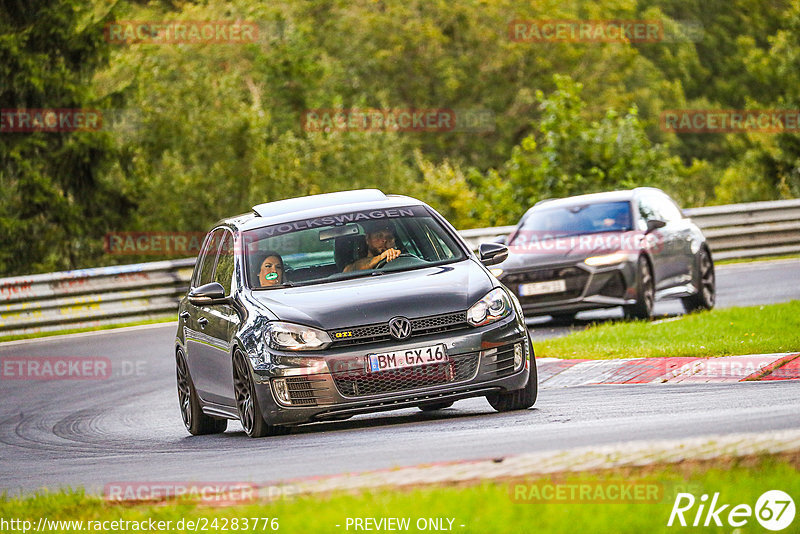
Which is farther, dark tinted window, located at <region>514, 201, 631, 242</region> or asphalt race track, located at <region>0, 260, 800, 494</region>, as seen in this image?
dark tinted window, located at <region>514, 201, 631, 242</region>

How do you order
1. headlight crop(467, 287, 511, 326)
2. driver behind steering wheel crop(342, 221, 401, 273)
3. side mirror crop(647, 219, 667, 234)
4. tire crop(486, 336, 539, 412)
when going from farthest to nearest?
side mirror crop(647, 219, 667, 234)
driver behind steering wheel crop(342, 221, 401, 273)
tire crop(486, 336, 539, 412)
headlight crop(467, 287, 511, 326)

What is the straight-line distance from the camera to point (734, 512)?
17.3ft

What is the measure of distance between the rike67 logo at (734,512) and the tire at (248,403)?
4798 mm

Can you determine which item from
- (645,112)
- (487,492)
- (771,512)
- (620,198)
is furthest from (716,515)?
(645,112)

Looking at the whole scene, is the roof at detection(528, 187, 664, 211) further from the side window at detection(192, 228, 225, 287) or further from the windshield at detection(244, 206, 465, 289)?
the windshield at detection(244, 206, 465, 289)

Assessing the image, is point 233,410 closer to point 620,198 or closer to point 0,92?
point 620,198

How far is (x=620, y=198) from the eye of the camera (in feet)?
62.5

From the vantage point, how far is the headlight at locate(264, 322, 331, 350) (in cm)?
951

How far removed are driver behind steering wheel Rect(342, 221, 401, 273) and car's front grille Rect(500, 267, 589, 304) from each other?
7.03m

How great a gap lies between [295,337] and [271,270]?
1109 mm

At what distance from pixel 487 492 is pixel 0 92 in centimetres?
3010

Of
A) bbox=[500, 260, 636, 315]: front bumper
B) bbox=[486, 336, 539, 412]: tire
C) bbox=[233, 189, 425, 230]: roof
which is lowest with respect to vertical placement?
bbox=[500, 260, 636, 315]: front bumper

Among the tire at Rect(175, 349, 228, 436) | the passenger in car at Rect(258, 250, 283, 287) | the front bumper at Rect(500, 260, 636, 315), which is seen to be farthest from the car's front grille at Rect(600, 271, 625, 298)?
the passenger in car at Rect(258, 250, 283, 287)

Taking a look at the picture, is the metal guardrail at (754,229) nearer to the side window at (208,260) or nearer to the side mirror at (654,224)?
the side mirror at (654,224)
